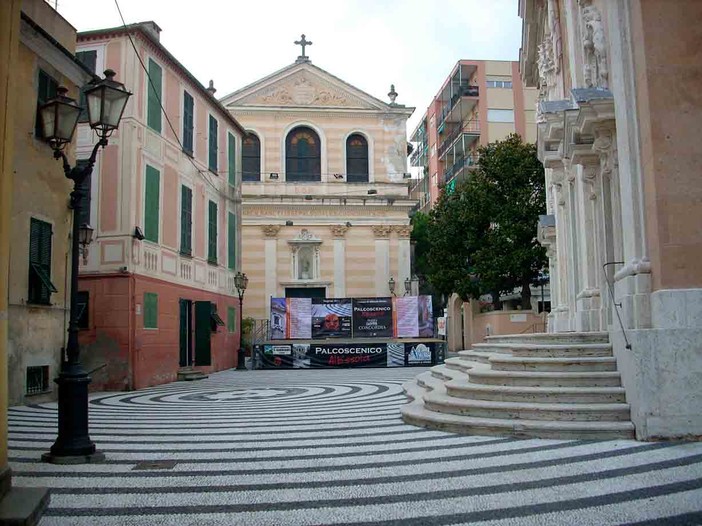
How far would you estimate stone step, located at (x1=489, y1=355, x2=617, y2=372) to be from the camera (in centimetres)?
879

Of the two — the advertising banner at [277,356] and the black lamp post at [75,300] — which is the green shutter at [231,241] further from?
the black lamp post at [75,300]

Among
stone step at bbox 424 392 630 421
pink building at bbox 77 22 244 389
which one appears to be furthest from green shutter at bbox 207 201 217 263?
stone step at bbox 424 392 630 421

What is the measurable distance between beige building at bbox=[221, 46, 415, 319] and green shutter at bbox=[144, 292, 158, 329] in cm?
1733

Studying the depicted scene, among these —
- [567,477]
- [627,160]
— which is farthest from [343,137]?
[567,477]

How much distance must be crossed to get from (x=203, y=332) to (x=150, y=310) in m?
4.37

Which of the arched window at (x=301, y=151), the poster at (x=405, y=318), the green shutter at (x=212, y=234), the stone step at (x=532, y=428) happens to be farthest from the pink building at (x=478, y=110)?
the stone step at (x=532, y=428)

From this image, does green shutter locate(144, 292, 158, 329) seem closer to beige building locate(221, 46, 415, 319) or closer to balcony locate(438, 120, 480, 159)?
beige building locate(221, 46, 415, 319)

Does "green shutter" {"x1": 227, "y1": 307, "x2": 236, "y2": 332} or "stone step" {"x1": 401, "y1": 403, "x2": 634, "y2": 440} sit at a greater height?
A: "green shutter" {"x1": 227, "y1": 307, "x2": 236, "y2": 332}

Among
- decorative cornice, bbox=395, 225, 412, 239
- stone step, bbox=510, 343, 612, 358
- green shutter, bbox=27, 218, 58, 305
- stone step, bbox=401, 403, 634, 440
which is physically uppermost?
decorative cornice, bbox=395, 225, 412, 239

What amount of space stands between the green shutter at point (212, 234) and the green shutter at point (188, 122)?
2.77 m

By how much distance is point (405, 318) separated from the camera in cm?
2914

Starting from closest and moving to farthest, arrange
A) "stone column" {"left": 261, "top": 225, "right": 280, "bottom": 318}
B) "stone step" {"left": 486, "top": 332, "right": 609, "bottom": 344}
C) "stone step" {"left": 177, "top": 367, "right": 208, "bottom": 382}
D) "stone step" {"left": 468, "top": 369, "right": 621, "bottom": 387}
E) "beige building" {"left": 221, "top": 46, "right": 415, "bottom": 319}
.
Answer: "stone step" {"left": 468, "top": 369, "right": 621, "bottom": 387}
"stone step" {"left": 486, "top": 332, "right": 609, "bottom": 344}
"stone step" {"left": 177, "top": 367, "right": 208, "bottom": 382}
"stone column" {"left": 261, "top": 225, "right": 280, "bottom": 318}
"beige building" {"left": 221, "top": 46, "right": 415, "bottom": 319}

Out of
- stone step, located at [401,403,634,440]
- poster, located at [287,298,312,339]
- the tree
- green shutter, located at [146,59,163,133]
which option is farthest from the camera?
the tree

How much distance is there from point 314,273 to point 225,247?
38.4ft
